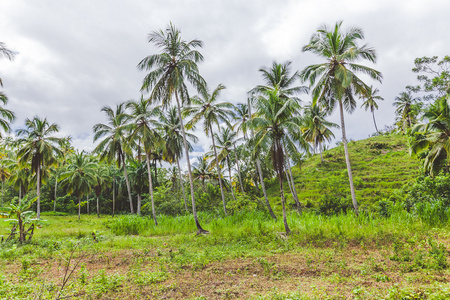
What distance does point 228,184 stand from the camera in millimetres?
32500

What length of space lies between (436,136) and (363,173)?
19.5 meters

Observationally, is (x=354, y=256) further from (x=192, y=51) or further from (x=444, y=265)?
(x=192, y=51)

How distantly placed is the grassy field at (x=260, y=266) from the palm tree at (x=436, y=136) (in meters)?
3.58

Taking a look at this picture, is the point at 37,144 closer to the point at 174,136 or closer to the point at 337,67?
the point at 174,136

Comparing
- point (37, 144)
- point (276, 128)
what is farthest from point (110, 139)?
point (276, 128)

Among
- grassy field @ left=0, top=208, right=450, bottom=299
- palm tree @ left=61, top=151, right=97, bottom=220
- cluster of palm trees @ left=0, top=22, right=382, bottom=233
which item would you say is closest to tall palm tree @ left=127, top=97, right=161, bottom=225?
cluster of palm trees @ left=0, top=22, right=382, bottom=233

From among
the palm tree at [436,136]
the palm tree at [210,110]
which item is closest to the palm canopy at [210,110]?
the palm tree at [210,110]

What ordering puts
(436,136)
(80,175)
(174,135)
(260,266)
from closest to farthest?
(260,266) → (436,136) → (174,135) → (80,175)

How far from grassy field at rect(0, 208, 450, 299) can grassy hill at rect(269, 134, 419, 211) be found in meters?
8.38

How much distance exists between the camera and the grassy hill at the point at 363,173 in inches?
958

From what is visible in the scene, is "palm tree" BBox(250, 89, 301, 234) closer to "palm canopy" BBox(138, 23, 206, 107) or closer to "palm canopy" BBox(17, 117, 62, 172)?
"palm canopy" BBox(138, 23, 206, 107)

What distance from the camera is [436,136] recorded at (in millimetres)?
12648

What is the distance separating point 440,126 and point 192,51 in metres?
14.6

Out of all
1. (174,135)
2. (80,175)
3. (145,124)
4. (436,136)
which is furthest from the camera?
(80,175)
